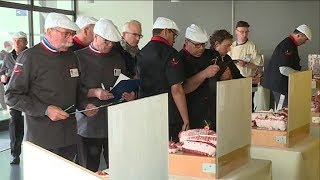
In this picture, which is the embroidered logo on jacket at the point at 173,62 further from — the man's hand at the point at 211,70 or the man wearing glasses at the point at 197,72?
the man's hand at the point at 211,70

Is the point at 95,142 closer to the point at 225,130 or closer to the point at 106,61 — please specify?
the point at 106,61

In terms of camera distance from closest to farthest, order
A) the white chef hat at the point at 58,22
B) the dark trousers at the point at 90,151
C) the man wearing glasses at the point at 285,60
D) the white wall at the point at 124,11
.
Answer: the white chef hat at the point at 58,22 → the dark trousers at the point at 90,151 → the man wearing glasses at the point at 285,60 → the white wall at the point at 124,11

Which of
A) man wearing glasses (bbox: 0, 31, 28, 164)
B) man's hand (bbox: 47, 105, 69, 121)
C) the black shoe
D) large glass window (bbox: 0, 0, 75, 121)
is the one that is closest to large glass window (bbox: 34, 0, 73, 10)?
large glass window (bbox: 0, 0, 75, 121)

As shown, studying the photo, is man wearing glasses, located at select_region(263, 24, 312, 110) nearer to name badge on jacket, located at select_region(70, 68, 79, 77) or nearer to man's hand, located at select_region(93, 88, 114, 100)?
man's hand, located at select_region(93, 88, 114, 100)

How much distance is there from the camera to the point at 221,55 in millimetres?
3488

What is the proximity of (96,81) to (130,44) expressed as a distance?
2.72 ft

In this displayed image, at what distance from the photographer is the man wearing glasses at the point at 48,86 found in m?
2.43

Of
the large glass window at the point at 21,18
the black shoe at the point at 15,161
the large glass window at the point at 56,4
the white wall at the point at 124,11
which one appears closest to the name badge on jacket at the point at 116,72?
the black shoe at the point at 15,161

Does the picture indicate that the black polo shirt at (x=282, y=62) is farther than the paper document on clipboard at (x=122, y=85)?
Yes

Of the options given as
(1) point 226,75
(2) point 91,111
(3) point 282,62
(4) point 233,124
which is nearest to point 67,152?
(2) point 91,111

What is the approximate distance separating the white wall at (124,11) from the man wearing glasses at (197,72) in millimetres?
3912

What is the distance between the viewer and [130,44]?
12.2ft

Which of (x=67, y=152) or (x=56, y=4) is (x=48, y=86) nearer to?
(x=67, y=152)

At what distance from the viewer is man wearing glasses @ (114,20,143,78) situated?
3344 millimetres
